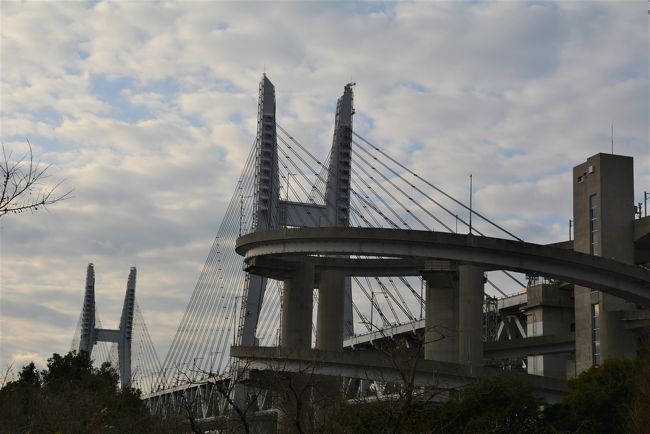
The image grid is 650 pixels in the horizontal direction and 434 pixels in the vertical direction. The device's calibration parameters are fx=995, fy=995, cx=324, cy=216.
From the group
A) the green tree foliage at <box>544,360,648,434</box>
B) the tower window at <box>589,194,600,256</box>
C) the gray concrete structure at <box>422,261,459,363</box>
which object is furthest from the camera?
the tower window at <box>589,194,600,256</box>

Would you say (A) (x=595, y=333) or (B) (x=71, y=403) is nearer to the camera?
(B) (x=71, y=403)

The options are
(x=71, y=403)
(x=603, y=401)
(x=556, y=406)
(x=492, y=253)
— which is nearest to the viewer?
(x=603, y=401)

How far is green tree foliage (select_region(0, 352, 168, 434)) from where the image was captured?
4316 centimetres

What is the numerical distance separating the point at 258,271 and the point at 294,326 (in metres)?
5.21

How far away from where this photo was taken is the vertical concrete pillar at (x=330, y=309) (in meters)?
69.1

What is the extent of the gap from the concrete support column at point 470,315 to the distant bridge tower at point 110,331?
252ft

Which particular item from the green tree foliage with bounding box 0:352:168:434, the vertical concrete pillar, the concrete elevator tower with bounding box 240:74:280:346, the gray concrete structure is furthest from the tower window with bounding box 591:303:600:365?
the green tree foliage with bounding box 0:352:168:434

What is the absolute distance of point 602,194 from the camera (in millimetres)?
66938

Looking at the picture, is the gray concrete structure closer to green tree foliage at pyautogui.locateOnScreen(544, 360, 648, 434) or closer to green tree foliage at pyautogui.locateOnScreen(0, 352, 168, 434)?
green tree foliage at pyautogui.locateOnScreen(544, 360, 648, 434)

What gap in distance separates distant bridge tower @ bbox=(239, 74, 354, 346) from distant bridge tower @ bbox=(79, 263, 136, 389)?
169 ft

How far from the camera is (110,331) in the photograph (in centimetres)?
12812

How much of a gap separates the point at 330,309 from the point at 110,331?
65728mm

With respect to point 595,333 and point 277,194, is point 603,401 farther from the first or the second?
point 277,194

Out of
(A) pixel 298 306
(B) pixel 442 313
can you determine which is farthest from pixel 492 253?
(A) pixel 298 306
